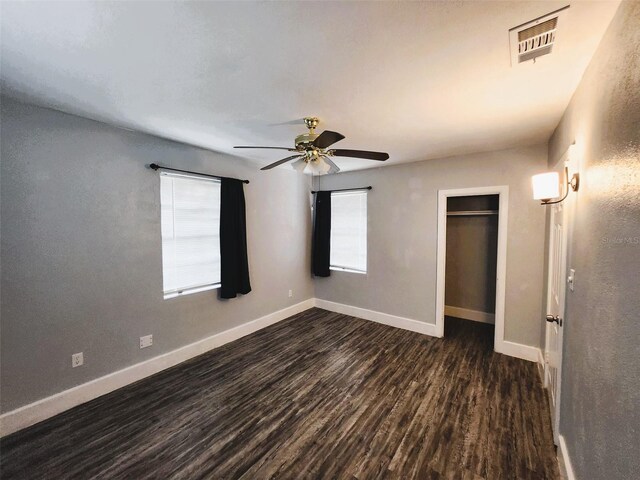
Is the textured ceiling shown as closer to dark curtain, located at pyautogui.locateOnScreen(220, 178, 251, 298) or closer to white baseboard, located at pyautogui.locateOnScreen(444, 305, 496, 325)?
dark curtain, located at pyautogui.locateOnScreen(220, 178, 251, 298)

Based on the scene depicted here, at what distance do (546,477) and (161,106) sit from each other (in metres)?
3.68

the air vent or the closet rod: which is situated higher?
the air vent

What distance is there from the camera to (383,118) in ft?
7.28

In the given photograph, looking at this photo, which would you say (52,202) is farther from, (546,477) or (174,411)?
(546,477)

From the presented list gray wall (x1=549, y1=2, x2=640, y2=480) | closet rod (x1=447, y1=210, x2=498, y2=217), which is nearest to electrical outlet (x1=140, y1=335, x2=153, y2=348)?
gray wall (x1=549, y1=2, x2=640, y2=480)

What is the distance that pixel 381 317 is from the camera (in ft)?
13.7

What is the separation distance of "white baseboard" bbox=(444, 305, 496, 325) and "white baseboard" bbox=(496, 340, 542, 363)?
3.86 ft

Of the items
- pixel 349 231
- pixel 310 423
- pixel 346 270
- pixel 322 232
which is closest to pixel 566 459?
pixel 310 423

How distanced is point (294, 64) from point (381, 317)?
3.66 metres

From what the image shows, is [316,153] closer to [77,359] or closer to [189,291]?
[189,291]

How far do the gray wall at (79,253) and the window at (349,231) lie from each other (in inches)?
84.8

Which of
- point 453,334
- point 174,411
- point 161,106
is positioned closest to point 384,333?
point 453,334

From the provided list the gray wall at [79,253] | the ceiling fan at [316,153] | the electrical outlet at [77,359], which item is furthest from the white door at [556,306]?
the electrical outlet at [77,359]

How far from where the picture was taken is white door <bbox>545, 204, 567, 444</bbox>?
1.86 m
